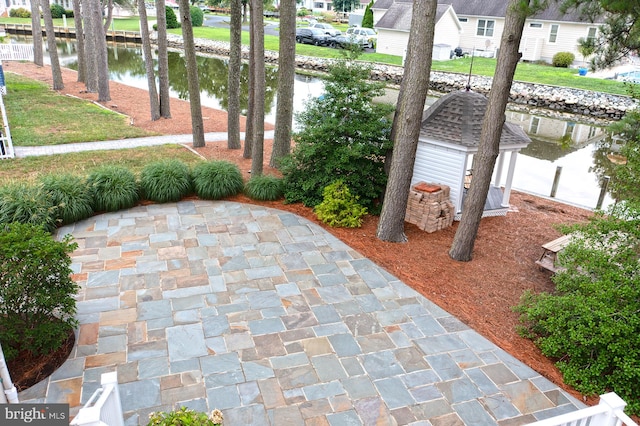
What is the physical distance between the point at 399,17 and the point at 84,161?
25529 mm

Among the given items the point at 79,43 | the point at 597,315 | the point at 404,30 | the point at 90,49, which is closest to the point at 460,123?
the point at 597,315

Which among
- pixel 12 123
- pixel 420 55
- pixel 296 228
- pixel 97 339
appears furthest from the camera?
pixel 12 123

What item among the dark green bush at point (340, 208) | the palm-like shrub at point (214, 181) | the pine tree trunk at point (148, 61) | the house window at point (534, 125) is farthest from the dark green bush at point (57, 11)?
the dark green bush at point (340, 208)

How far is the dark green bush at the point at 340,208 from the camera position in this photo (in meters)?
8.40

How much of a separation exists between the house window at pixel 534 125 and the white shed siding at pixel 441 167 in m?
12.1

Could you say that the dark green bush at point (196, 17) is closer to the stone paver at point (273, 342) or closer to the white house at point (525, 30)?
the white house at point (525, 30)

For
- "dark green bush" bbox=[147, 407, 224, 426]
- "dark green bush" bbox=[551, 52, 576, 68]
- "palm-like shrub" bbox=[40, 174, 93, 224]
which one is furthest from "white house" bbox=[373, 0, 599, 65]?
"dark green bush" bbox=[147, 407, 224, 426]

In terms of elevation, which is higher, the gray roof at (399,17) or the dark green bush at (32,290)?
the gray roof at (399,17)

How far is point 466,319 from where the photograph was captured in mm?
6078

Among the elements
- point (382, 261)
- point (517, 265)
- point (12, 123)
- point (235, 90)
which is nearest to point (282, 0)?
point (235, 90)

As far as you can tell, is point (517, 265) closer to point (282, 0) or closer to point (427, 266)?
point (427, 266)

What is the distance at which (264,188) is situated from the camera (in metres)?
9.30

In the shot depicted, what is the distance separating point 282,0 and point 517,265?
→ 6.26 meters

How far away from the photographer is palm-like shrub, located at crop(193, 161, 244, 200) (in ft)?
29.9
